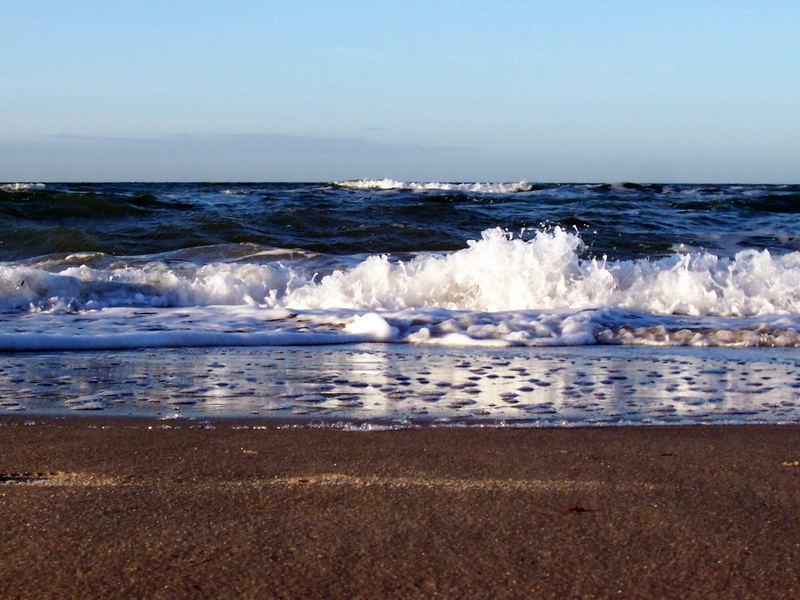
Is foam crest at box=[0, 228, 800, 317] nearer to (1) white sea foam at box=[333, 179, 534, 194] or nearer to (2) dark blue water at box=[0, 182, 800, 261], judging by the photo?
(2) dark blue water at box=[0, 182, 800, 261]

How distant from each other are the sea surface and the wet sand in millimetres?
603

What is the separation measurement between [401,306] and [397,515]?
571 cm

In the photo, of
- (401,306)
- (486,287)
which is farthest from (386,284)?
(486,287)

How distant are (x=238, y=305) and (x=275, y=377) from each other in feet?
11.5

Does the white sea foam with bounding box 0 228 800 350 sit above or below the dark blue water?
below

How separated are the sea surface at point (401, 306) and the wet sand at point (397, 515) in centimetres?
60

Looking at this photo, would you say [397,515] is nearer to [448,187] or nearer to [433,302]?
[433,302]

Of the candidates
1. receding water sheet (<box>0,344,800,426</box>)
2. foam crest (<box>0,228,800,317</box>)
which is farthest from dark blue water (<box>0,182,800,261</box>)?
receding water sheet (<box>0,344,800,426</box>)

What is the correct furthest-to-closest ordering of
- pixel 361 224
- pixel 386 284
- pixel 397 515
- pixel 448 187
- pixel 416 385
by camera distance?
pixel 448 187, pixel 361 224, pixel 386 284, pixel 416 385, pixel 397 515

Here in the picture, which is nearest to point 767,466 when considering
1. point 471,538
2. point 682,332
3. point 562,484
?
point 562,484

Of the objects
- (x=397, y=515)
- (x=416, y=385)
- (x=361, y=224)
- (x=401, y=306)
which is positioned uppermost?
(x=361, y=224)

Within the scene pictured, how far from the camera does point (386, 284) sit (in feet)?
27.2

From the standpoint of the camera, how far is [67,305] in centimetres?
758

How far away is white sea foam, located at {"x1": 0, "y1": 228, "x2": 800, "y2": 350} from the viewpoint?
6.21m
